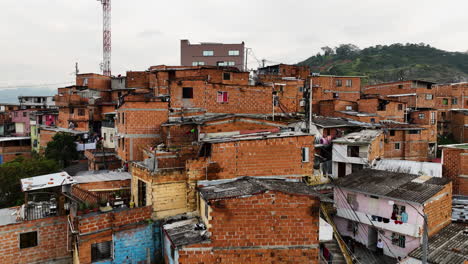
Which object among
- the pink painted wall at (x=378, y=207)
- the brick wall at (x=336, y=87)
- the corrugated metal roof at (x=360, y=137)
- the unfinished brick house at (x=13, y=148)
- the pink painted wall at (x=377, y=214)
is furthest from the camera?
the brick wall at (x=336, y=87)

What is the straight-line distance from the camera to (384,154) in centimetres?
2797

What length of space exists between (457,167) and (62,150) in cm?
3195

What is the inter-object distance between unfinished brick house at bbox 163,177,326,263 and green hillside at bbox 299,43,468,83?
209 feet

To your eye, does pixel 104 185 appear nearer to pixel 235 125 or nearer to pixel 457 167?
pixel 235 125

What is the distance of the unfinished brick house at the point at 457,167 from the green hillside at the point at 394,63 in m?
49.1

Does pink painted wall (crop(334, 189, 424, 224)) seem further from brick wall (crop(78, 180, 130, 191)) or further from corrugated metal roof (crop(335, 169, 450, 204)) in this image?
brick wall (crop(78, 180, 130, 191))

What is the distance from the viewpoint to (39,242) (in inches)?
593

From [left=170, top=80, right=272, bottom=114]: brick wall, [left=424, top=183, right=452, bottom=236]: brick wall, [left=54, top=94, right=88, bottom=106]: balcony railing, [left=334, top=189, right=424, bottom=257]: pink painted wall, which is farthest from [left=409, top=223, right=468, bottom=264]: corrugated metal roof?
[left=54, top=94, right=88, bottom=106]: balcony railing

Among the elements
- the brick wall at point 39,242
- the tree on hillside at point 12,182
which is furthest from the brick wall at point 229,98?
the tree on hillside at point 12,182

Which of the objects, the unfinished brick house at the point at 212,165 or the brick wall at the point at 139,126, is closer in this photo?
the unfinished brick house at the point at 212,165

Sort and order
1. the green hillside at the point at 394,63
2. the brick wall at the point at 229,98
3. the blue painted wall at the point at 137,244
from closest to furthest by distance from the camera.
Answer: the blue painted wall at the point at 137,244 → the brick wall at the point at 229,98 → the green hillside at the point at 394,63

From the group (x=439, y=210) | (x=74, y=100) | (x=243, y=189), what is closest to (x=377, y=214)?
(x=439, y=210)

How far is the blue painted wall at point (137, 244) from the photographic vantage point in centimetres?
1254

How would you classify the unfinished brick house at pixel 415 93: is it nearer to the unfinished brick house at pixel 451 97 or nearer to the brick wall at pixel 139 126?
the unfinished brick house at pixel 451 97
